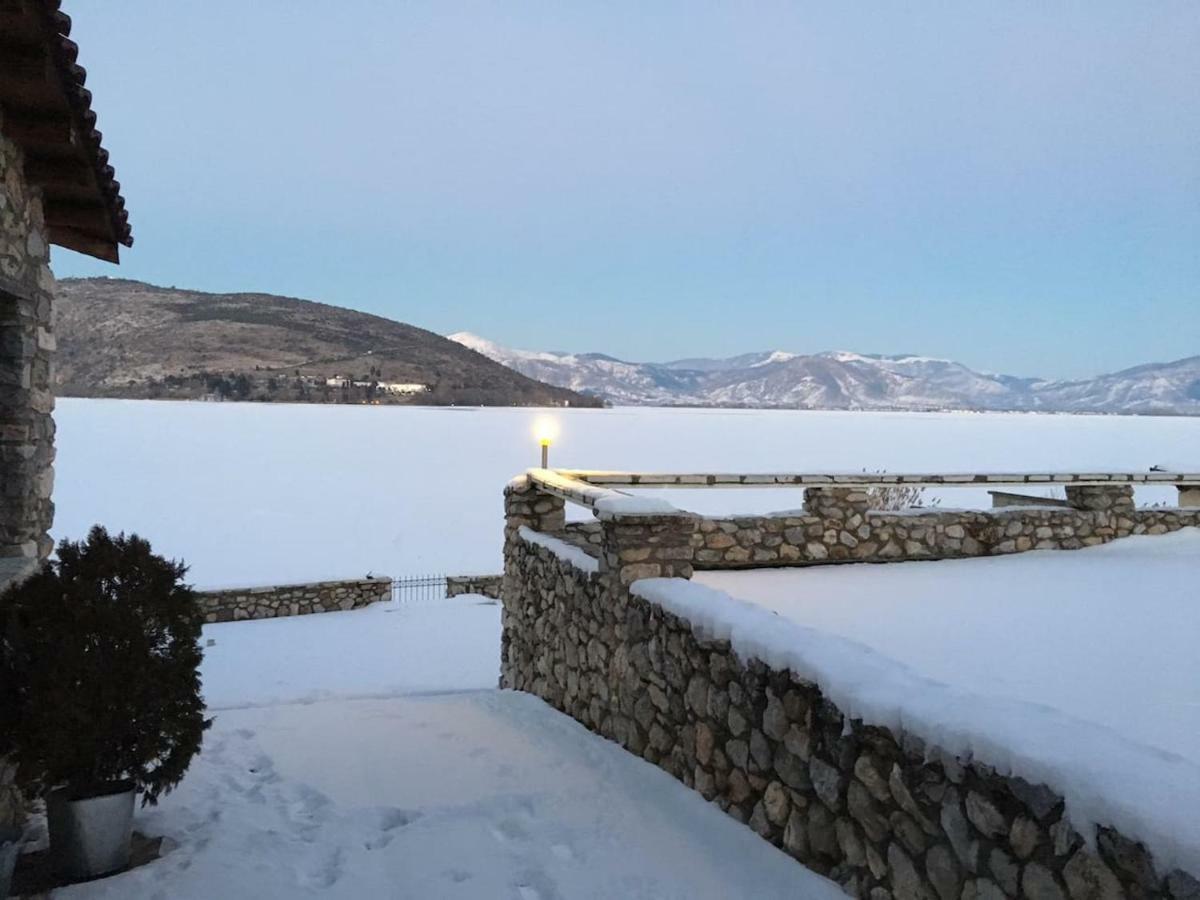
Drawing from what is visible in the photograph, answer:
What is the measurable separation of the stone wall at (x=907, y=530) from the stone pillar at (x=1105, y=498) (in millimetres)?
10

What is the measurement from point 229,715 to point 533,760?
3236mm

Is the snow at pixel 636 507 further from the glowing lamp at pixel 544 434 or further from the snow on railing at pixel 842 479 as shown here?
the glowing lamp at pixel 544 434

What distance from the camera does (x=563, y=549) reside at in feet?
24.1

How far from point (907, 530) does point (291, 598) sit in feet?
44.1

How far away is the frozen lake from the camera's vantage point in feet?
81.5

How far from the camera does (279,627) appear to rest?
16750 mm

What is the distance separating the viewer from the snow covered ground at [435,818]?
371 cm

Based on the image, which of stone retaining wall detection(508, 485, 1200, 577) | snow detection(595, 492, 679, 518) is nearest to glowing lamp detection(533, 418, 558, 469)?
stone retaining wall detection(508, 485, 1200, 577)

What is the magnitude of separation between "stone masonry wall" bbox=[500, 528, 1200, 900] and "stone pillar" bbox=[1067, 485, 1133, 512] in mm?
5962

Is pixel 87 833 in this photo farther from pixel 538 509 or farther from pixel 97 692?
pixel 538 509

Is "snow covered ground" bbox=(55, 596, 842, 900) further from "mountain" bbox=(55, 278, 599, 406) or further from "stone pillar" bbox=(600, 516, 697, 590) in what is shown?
"mountain" bbox=(55, 278, 599, 406)

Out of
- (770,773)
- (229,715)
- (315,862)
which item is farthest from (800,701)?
(229,715)

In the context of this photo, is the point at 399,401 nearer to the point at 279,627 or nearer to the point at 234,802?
the point at 279,627

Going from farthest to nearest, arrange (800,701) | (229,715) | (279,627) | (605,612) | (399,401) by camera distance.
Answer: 1. (399,401)
2. (279,627)
3. (229,715)
4. (605,612)
5. (800,701)
